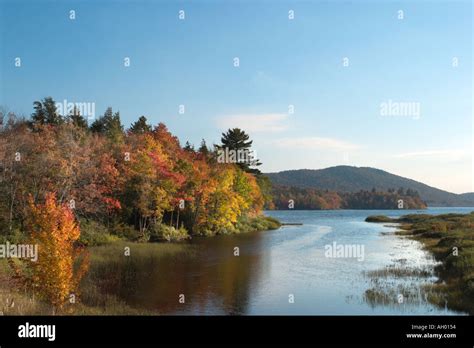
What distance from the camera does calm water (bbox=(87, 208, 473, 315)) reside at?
20.6 m

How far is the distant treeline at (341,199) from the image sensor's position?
174125mm

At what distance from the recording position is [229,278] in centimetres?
2755

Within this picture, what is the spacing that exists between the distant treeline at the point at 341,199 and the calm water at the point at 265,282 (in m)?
136

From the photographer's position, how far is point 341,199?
195 metres

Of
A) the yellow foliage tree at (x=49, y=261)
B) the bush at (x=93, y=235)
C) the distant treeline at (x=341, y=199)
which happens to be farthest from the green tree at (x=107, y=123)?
the distant treeline at (x=341, y=199)

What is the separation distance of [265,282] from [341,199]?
174 m

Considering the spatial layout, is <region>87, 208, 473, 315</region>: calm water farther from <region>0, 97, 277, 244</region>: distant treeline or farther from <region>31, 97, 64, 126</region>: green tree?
<region>31, 97, 64, 126</region>: green tree

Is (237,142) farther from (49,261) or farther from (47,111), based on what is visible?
(49,261)

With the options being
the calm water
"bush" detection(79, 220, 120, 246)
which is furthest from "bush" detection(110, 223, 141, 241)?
the calm water

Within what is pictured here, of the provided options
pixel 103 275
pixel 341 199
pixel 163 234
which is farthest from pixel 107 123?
pixel 341 199

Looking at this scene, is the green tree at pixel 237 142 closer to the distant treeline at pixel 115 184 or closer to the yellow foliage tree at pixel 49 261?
the distant treeline at pixel 115 184
